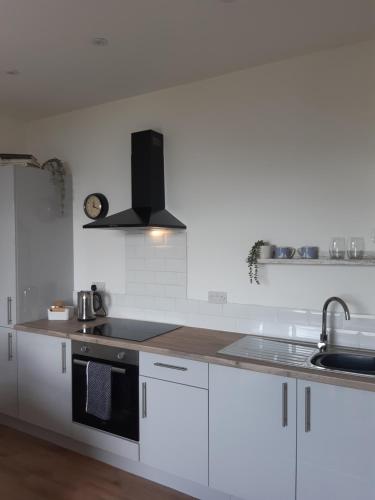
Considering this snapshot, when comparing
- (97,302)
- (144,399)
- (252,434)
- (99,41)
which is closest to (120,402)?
(144,399)

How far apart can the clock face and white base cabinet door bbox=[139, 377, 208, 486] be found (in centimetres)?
151

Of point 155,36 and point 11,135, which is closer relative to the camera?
point 155,36

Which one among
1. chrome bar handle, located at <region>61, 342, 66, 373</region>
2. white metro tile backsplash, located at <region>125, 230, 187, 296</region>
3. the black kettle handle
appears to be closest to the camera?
chrome bar handle, located at <region>61, 342, 66, 373</region>

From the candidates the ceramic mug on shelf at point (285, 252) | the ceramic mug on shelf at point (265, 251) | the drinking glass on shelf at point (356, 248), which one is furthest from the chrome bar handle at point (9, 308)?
the drinking glass on shelf at point (356, 248)

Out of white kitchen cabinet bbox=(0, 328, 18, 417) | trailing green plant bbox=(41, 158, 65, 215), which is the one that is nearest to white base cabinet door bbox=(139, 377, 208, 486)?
white kitchen cabinet bbox=(0, 328, 18, 417)

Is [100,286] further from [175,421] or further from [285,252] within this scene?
[285,252]

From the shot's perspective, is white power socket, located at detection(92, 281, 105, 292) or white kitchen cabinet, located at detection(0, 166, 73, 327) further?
white power socket, located at detection(92, 281, 105, 292)

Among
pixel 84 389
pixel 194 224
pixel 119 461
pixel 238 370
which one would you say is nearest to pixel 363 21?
pixel 194 224

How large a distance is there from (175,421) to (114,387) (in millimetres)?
490

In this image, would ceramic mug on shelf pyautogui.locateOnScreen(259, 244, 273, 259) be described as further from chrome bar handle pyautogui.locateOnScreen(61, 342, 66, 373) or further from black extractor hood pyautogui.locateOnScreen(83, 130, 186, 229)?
chrome bar handle pyautogui.locateOnScreen(61, 342, 66, 373)

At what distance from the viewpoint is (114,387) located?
2.61 m

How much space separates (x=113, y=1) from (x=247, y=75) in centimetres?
112

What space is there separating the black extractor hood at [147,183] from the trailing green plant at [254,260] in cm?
58

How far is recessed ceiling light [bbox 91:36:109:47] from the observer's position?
228 cm
